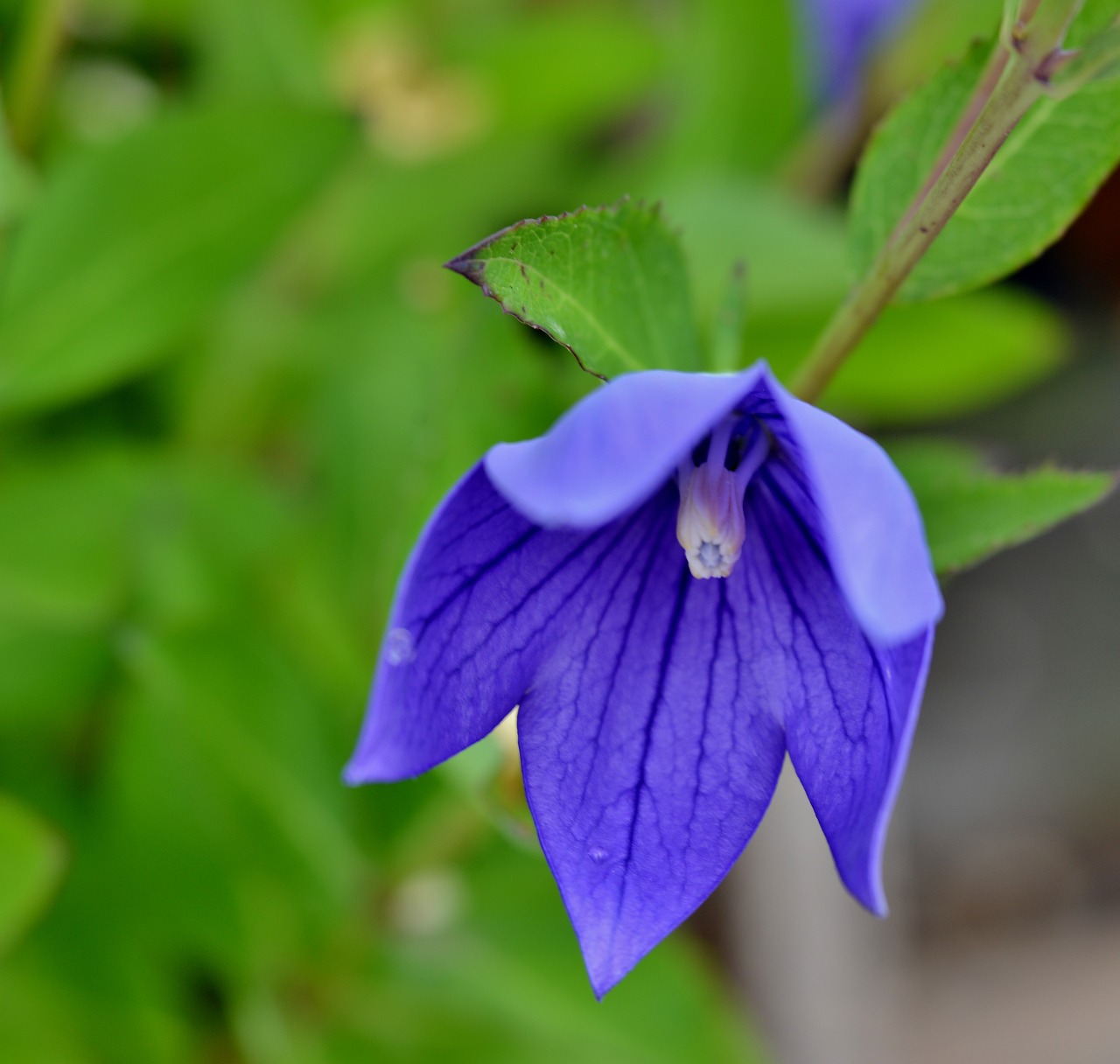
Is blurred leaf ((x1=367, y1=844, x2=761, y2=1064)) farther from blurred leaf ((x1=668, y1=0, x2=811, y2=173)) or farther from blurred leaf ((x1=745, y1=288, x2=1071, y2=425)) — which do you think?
blurred leaf ((x1=668, y1=0, x2=811, y2=173))

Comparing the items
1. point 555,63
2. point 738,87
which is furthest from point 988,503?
point 555,63

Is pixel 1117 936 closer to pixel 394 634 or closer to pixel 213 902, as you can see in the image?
pixel 213 902

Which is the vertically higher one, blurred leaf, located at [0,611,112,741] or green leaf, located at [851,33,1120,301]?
green leaf, located at [851,33,1120,301]

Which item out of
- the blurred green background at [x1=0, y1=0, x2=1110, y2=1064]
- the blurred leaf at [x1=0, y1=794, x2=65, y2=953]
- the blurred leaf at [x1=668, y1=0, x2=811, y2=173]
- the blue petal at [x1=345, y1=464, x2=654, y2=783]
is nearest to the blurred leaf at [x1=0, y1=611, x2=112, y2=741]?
the blurred green background at [x1=0, y1=0, x2=1110, y2=1064]

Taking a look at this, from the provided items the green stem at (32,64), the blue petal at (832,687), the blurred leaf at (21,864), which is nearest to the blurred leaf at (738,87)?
the green stem at (32,64)

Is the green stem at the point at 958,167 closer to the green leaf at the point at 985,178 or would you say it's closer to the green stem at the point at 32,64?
the green leaf at the point at 985,178
